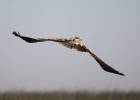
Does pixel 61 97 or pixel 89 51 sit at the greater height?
pixel 89 51

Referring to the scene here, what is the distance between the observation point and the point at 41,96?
1809 cm

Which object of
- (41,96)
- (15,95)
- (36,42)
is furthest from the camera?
(41,96)

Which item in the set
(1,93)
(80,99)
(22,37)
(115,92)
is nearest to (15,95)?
(1,93)

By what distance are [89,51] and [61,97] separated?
7.53 m

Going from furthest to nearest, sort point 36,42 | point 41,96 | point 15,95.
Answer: point 41,96 → point 15,95 → point 36,42

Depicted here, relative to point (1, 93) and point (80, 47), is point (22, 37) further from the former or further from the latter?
point (1, 93)

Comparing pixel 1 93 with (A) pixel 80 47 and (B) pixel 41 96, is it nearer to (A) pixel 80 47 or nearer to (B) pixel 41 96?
(B) pixel 41 96

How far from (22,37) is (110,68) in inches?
80.2

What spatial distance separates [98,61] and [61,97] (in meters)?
7.49

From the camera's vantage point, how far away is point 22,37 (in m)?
9.98

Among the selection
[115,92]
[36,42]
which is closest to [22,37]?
[36,42]

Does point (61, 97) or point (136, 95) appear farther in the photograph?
point (136, 95)

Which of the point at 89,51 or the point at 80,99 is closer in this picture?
the point at 89,51

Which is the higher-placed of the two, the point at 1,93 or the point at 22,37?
the point at 22,37
